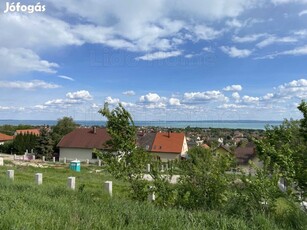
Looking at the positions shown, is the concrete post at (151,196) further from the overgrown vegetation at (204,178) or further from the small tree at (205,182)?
the small tree at (205,182)

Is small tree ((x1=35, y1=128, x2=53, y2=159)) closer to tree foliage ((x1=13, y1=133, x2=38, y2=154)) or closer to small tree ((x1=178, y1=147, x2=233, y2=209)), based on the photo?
tree foliage ((x1=13, y1=133, x2=38, y2=154))

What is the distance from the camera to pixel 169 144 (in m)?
55.9

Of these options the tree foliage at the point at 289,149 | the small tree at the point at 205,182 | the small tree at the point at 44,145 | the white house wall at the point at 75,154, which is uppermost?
the tree foliage at the point at 289,149

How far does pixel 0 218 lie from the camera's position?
4.14 metres

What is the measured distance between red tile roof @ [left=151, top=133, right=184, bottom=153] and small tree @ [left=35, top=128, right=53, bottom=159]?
1621cm

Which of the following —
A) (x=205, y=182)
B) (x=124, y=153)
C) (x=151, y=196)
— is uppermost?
(x=124, y=153)

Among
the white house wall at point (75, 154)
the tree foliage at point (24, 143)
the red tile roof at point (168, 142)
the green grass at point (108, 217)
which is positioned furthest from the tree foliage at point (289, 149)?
the tree foliage at point (24, 143)

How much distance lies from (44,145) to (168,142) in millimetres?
19578

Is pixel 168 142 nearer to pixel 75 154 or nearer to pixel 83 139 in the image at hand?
pixel 83 139

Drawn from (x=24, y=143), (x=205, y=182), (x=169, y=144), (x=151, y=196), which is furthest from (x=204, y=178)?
(x=24, y=143)

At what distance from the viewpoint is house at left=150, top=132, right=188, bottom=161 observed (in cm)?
5448

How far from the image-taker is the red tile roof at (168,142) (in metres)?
54.8

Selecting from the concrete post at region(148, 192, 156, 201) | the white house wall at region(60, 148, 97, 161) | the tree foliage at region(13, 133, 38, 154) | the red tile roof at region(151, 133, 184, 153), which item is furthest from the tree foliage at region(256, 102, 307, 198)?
the tree foliage at region(13, 133, 38, 154)

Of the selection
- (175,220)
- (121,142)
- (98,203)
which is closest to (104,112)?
(121,142)
